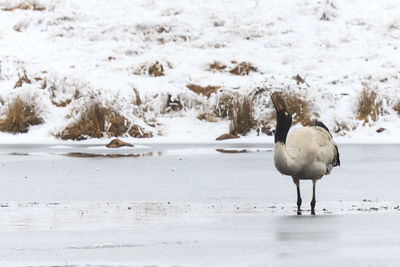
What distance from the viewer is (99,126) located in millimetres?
24156

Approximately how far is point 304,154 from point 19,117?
16.2m

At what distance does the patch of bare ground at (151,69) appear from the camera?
103 feet

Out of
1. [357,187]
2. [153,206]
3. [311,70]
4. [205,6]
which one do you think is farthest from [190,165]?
[205,6]

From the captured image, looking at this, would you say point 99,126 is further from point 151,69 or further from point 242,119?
point 151,69

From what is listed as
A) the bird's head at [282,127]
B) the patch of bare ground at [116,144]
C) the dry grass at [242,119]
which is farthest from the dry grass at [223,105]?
the bird's head at [282,127]

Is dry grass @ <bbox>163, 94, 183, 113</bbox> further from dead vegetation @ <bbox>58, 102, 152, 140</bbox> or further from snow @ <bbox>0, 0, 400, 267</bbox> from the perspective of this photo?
dead vegetation @ <bbox>58, 102, 152, 140</bbox>

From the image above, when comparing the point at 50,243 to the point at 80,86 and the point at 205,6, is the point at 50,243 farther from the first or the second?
the point at 205,6

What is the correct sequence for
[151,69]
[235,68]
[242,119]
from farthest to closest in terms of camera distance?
[235,68]
[151,69]
[242,119]

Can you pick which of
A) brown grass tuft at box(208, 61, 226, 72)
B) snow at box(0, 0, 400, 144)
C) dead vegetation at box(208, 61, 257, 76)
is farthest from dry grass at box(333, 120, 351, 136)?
brown grass tuft at box(208, 61, 226, 72)

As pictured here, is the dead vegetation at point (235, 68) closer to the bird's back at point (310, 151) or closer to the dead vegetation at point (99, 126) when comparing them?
the dead vegetation at point (99, 126)

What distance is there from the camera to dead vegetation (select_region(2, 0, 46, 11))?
40562mm

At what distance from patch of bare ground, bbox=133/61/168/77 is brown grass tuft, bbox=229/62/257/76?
2360 mm

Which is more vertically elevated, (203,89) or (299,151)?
(203,89)

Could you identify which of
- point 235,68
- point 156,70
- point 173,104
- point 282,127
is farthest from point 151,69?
point 282,127
